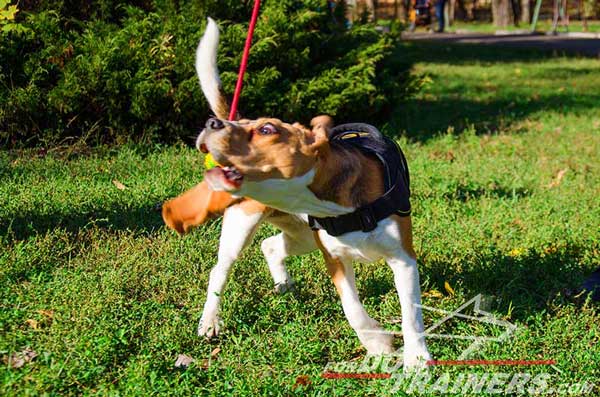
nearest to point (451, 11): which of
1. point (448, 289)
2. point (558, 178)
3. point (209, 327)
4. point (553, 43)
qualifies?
point (553, 43)

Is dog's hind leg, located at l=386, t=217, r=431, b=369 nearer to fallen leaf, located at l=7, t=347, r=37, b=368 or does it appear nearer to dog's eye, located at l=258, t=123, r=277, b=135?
dog's eye, located at l=258, t=123, r=277, b=135

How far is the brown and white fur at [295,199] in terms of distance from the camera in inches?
131

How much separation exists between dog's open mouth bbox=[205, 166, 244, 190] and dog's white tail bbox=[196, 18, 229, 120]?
1541mm

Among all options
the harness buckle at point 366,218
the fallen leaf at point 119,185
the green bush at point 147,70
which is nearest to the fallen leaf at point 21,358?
the harness buckle at point 366,218

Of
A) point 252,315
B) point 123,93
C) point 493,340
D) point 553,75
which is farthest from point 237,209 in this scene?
point 553,75

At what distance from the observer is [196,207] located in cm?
376

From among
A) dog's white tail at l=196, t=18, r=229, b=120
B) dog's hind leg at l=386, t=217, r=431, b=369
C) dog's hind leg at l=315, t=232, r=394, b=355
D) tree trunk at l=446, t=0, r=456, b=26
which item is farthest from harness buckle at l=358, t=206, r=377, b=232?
tree trunk at l=446, t=0, r=456, b=26

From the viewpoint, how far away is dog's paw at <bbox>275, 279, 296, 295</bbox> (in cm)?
517

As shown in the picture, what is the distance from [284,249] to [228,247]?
56cm

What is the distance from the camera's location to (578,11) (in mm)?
45938

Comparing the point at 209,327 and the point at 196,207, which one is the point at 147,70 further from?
the point at 196,207

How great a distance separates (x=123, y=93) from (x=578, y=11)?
138 ft

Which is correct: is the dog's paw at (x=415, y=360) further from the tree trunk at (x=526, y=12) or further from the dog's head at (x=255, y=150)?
the tree trunk at (x=526, y=12)

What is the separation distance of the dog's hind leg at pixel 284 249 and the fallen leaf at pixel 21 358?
1.56 m
